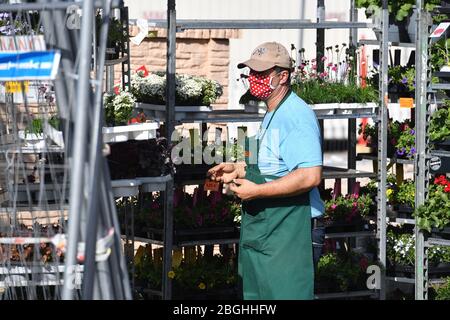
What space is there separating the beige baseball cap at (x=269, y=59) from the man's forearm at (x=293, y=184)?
562 millimetres

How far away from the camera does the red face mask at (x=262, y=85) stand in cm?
525

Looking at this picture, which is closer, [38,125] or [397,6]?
[38,125]

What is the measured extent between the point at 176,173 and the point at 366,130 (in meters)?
1.74

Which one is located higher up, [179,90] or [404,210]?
[179,90]

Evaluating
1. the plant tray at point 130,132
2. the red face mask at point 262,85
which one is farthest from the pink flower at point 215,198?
the red face mask at point 262,85

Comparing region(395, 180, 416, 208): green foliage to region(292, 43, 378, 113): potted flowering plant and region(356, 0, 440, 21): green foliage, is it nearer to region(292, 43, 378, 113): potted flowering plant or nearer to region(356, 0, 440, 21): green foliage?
region(292, 43, 378, 113): potted flowering plant

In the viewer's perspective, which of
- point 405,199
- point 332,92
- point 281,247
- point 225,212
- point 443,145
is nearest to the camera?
point 281,247

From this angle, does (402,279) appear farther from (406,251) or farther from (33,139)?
(33,139)

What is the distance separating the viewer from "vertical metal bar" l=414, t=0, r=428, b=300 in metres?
6.90

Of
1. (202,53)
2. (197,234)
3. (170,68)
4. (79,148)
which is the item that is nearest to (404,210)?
(197,234)

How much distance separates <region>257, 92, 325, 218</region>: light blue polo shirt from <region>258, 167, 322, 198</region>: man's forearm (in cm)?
4

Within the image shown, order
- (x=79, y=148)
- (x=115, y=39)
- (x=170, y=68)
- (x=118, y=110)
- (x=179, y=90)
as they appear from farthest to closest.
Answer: (x=115, y=39) < (x=179, y=90) < (x=170, y=68) < (x=118, y=110) < (x=79, y=148)

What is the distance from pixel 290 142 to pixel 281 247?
49cm

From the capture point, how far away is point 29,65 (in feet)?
11.6
